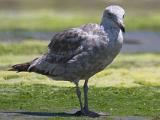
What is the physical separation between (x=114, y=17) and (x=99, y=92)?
4232 mm

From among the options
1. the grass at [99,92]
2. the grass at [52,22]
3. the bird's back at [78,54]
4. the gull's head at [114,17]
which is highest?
the gull's head at [114,17]

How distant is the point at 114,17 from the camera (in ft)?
52.4

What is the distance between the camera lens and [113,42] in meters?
16.0

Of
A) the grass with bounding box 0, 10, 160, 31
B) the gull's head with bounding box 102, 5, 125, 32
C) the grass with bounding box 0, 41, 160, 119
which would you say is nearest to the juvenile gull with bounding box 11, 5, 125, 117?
the gull's head with bounding box 102, 5, 125, 32

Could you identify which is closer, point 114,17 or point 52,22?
point 114,17

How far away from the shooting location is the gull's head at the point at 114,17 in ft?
52.2

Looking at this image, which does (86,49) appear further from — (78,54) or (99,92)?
(99,92)

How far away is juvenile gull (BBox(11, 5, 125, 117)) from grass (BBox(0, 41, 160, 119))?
3.60ft

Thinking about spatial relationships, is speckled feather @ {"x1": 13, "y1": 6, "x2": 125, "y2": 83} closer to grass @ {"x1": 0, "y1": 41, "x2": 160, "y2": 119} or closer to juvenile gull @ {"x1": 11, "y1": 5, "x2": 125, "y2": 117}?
juvenile gull @ {"x1": 11, "y1": 5, "x2": 125, "y2": 117}

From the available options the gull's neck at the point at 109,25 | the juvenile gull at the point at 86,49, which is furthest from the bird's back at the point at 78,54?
the gull's neck at the point at 109,25

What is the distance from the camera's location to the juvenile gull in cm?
1597

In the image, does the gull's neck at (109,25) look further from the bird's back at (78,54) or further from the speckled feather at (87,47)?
the bird's back at (78,54)

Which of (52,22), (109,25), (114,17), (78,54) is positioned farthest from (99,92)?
(52,22)

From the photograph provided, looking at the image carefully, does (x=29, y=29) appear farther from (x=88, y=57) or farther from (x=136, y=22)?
(x=88, y=57)
